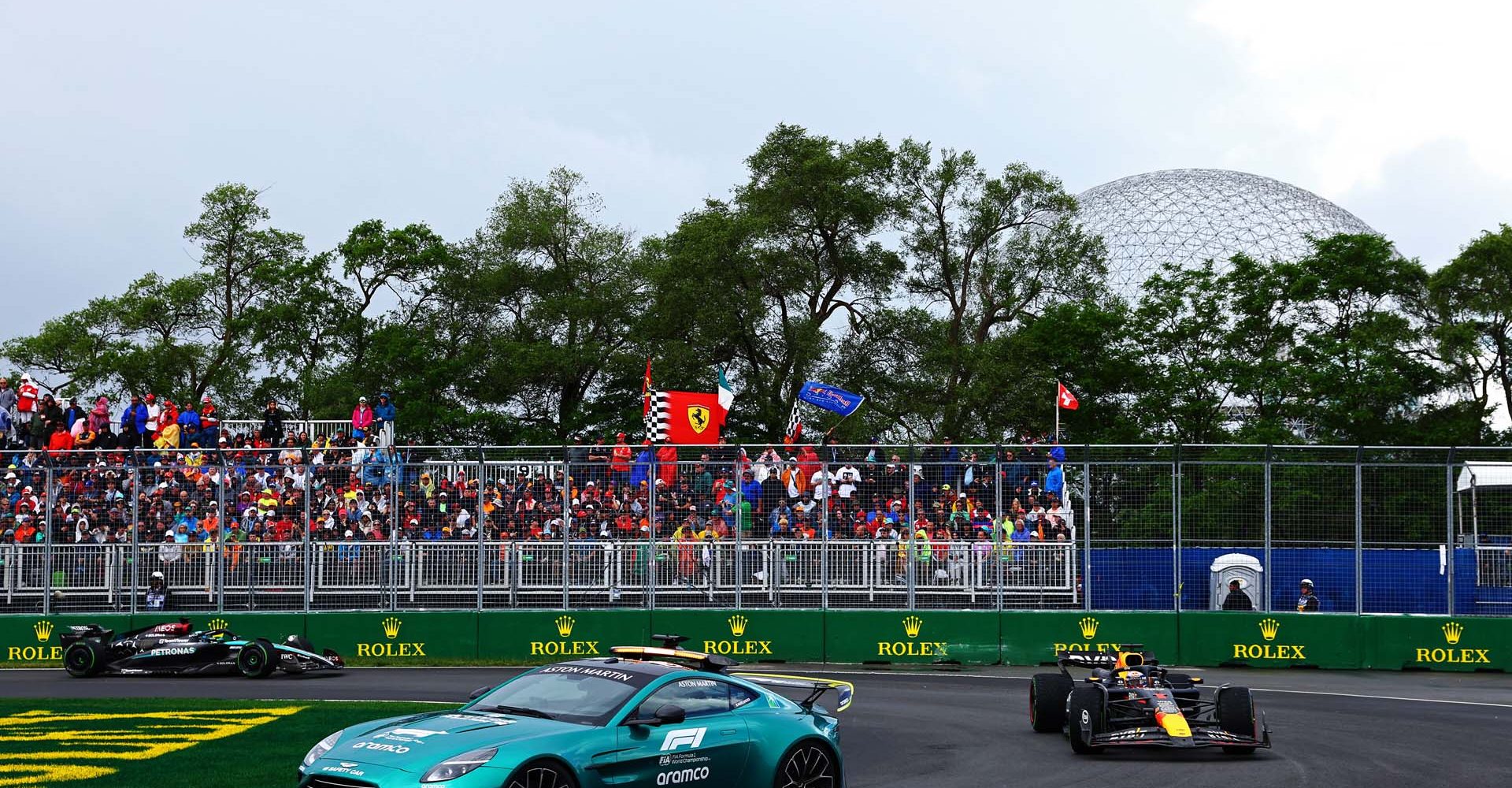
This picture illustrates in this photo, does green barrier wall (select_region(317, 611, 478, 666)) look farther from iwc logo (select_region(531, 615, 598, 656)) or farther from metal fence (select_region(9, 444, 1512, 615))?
iwc logo (select_region(531, 615, 598, 656))

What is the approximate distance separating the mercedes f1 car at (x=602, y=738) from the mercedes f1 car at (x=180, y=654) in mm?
11768

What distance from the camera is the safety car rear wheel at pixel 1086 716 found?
14.0 metres

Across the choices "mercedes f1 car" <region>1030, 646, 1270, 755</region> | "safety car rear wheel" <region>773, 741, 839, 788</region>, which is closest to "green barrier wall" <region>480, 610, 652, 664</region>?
"mercedes f1 car" <region>1030, 646, 1270, 755</region>

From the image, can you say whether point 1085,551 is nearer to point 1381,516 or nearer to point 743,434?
point 1381,516

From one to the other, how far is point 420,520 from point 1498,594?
18374mm

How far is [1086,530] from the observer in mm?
24031

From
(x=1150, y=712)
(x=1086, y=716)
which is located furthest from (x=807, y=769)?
(x=1150, y=712)

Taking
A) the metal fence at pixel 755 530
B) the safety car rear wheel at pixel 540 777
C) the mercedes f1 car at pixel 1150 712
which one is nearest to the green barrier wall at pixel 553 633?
the metal fence at pixel 755 530

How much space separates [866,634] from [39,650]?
14541 millimetres

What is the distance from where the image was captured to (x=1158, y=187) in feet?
237

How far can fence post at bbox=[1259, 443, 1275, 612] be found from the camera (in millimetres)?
23766

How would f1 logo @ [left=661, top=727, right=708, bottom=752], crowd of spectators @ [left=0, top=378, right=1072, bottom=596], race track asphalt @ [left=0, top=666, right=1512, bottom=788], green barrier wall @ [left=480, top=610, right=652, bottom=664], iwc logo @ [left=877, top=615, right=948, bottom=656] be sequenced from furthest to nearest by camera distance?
green barrier wall @ [left=480, top=610, right=652, bottom=664], iwc logo @ [left=877, top=615, right=948, bottom=656], crowd of spectators @ [left=0, top=378, right=1072, bottom=596], race track asphalt @ [left=0, top=666, right=1512, bottom=788], f1 logo @ [left=661, top=727, right=708, bottom=752]

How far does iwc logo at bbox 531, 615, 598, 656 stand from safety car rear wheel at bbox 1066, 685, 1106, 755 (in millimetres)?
12261

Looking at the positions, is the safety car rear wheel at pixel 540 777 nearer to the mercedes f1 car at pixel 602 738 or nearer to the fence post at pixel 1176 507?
the mercedes f1 car at pixel 602 738
